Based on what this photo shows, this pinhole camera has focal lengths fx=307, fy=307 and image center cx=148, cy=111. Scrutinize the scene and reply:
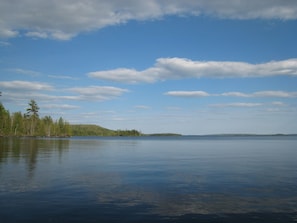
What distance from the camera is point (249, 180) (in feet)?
102

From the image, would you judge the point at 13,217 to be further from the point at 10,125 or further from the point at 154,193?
the point at 10,125

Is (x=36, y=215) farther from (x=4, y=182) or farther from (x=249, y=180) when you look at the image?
(x=249, y=180)

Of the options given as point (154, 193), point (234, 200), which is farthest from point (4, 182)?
point (234, 200)

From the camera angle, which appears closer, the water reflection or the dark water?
the dark water

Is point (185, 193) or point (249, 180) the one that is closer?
point (185, 193)

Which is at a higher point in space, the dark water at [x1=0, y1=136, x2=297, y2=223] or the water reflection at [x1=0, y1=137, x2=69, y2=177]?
the water reflection at [x1=0, y1=137, x2=69, y2=177]

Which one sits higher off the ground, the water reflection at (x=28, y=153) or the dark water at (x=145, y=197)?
the water reflection at (x=28, y=153)

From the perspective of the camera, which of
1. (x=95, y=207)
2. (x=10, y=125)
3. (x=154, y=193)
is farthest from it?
(x=10, y=125)

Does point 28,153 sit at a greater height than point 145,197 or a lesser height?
greater

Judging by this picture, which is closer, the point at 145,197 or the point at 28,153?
the point at 145,197

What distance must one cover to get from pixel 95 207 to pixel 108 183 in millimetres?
9088

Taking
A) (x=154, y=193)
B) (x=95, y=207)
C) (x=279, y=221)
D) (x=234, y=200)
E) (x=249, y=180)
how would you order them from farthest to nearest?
(x=249, y=180) < (x=154, y=193) < (x=234, y=200) < (x=95, y=207) < (x=279, y=221)

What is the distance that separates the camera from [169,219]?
1734 cm

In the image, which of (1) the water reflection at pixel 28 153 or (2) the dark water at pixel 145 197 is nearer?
(2) the dark water at pixel 145 197
